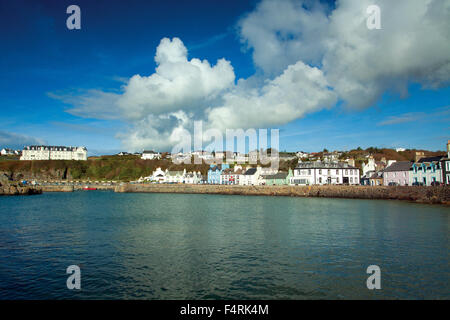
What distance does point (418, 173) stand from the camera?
54.8 metres

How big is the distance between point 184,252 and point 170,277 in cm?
408

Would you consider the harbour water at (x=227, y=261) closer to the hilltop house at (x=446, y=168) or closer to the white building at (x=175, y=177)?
the hilltop house at (x=446, y=168)

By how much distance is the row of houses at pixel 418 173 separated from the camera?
49125mm

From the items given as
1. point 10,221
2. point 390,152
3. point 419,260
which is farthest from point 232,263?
point 390,152

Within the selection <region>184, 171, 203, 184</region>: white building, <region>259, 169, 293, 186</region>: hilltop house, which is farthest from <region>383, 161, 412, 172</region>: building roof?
<region>184, 171, 203, 184</region>: white building

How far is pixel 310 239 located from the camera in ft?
64.8

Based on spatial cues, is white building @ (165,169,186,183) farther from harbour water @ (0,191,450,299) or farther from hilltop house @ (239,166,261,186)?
harbour water @ (0,191,450,299)

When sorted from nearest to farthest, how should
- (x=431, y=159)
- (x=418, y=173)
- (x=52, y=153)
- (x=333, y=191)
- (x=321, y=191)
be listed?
1. (x=431, y=159)
2. (x=418, y=173)
3. (x=333, y=191)
4. (x=321, y=191)
5. (x=52, y=153)

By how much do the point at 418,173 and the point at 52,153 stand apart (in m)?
177

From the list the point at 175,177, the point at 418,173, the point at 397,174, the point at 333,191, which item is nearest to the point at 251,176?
the point at 333,191

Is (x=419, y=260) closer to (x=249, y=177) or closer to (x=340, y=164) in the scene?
(x=340, y=164)

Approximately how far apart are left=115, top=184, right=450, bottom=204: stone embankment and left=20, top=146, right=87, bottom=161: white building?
323 ft

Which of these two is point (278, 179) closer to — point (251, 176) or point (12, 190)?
point (251, 176)

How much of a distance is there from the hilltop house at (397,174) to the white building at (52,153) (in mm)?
168302
